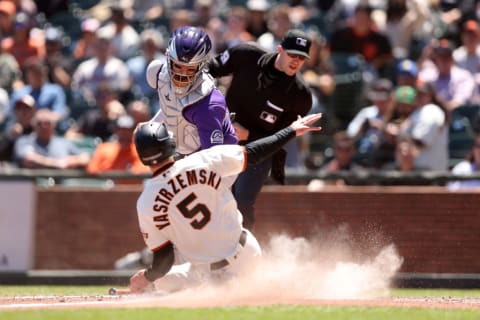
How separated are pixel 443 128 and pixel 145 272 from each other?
6.37m

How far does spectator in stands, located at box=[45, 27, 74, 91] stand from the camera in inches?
621

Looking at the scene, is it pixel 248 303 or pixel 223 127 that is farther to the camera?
pixel 223 127

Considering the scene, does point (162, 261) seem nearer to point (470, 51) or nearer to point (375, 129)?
point (375, 129)

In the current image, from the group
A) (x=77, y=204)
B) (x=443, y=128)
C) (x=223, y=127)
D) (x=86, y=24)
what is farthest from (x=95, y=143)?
(x=223, y=127)

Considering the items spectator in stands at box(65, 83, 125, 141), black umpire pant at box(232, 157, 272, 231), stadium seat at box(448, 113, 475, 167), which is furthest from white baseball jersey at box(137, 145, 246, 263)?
spectator in stands at box(65, 83, 125, 141)

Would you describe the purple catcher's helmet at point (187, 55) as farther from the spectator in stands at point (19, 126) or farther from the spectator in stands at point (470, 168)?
the spectator in stands at point (19, 126)

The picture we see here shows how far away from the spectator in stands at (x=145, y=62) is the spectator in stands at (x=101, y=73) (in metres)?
0.13

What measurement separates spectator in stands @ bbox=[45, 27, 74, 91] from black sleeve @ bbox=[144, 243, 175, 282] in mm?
8792

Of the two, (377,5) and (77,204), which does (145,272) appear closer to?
(77,204)

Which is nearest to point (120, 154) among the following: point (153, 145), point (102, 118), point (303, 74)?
point (102, 118)

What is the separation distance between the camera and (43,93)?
48.8ft

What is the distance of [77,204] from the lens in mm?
12586

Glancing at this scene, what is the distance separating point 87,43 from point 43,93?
199 cm

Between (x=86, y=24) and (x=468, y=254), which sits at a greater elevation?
(x=86, y=24)
